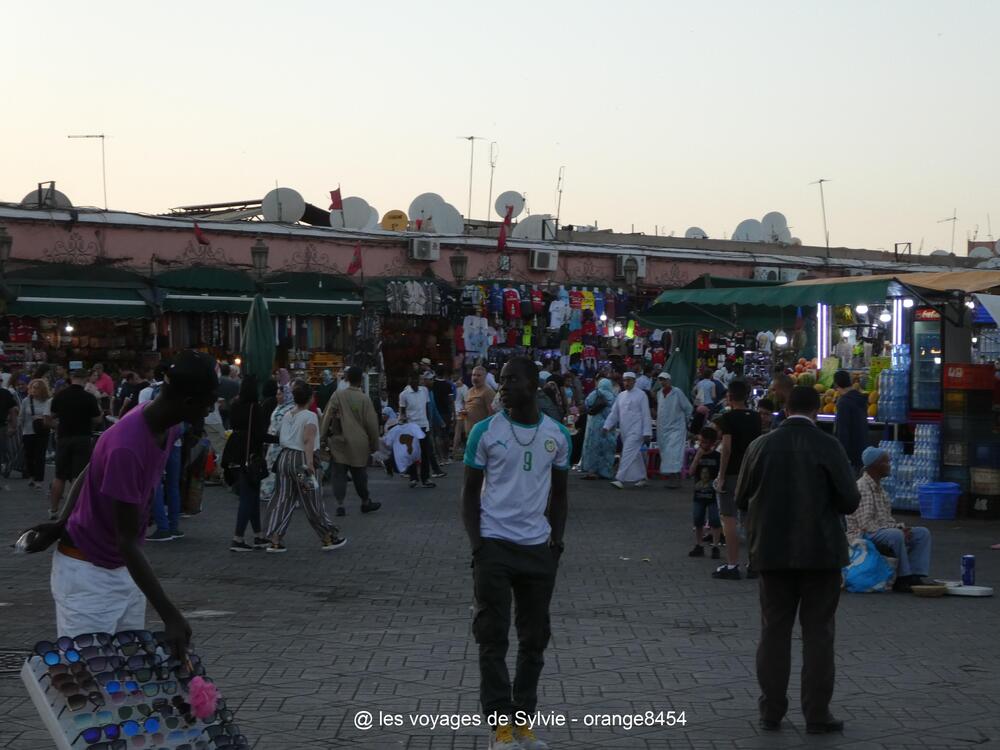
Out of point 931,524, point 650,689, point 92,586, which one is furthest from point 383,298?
point 92,586

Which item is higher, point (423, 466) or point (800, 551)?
point (800, 551)

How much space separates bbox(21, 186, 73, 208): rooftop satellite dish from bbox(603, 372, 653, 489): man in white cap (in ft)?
43.8

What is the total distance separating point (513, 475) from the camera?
650cm

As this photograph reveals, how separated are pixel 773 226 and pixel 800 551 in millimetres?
43121

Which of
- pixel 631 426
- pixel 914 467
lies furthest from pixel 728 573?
pixel 631 426

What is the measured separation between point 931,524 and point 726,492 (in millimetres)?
5154

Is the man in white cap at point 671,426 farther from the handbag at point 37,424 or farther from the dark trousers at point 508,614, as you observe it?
the dark trousers at point 508,614

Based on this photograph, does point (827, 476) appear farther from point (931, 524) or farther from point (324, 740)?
point (931, 524)

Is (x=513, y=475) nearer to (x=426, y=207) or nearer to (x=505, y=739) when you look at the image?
(x=505, y=739)

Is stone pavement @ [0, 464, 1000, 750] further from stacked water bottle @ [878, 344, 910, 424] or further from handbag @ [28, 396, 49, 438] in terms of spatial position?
handbag @ [28, 396, 49, 438]

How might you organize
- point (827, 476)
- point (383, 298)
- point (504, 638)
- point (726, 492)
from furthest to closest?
point (383, 298) < point (726, 492) < point (827, 476) < point (504, 638)

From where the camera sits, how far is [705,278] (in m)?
23.6

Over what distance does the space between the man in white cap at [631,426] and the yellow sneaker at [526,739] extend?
15.1 metres

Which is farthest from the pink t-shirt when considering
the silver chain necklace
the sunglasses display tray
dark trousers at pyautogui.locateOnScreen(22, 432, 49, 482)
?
dark trousers at pyautogui.locateOnScreen(22, 432, 49, 482)
